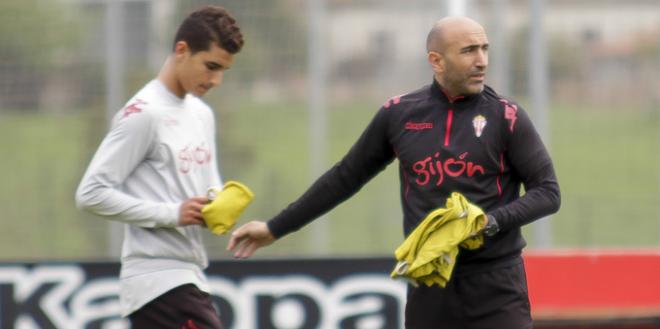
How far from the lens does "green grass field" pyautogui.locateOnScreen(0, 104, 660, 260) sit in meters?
8.23

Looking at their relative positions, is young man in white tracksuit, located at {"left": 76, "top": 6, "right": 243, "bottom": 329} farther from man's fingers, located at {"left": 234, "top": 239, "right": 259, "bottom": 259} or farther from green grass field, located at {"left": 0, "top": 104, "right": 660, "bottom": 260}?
green grass field, located at {"left": 0, "top": 104, "right": 660, "bottom": 260}

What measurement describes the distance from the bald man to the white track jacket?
2.77 feet

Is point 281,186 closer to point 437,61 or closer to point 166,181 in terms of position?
point 166,181

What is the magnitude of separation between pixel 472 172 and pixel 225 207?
0.98m

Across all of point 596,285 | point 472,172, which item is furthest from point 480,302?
point 596,285

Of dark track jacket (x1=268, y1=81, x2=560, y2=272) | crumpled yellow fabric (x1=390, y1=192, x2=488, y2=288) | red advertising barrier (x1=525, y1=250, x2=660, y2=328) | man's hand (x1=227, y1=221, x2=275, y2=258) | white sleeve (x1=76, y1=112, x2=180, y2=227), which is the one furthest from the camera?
red advertising barrier (x1=525, y1=250, x2=660, y2=328)

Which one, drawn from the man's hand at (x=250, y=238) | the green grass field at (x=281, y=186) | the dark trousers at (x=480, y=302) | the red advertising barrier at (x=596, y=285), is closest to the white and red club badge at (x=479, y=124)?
the dark trousers at (x=480, y=302)

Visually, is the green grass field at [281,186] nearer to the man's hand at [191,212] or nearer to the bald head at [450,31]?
the man's hand at [191,212]

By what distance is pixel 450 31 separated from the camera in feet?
15.4

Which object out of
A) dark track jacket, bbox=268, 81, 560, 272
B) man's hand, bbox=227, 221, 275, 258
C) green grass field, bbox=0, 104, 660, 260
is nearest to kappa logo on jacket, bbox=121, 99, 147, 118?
man's hand, bbox=227, 221, 275, 258

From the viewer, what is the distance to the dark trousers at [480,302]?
459cm

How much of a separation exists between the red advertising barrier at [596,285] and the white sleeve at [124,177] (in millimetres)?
3373

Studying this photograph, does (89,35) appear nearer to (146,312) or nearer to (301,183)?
(301,183)

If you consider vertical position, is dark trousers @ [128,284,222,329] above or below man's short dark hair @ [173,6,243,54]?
below
